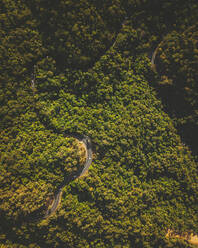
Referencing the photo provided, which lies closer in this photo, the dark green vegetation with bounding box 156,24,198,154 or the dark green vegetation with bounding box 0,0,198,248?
the dark green vegetation with bounding box 0,0,198,248

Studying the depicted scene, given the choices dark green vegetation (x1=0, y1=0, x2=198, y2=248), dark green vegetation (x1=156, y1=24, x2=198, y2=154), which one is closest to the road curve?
dark green vegetation (x1=0, y1=0, x2=198, y2=248)

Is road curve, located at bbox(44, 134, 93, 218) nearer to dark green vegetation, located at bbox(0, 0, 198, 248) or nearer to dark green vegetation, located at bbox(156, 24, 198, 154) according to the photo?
dark green vegetation, located at bbox(0, 0, 198, 248)

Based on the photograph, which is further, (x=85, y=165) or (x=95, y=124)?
(x=95, y=124)

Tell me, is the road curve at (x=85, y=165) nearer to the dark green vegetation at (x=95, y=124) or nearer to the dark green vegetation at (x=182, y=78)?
the dark green vegetation at (x=95, y=124)

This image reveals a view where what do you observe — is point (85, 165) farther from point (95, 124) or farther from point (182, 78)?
point (182, 78)

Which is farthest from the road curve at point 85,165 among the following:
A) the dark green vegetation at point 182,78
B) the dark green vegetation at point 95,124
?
the dark green vegetation at point 182,78

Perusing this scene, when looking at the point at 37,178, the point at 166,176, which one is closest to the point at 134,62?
the point at 166,176

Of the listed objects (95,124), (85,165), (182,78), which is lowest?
(85,165)

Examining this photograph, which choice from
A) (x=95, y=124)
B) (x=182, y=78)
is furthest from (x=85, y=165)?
(x=182, y=78)
